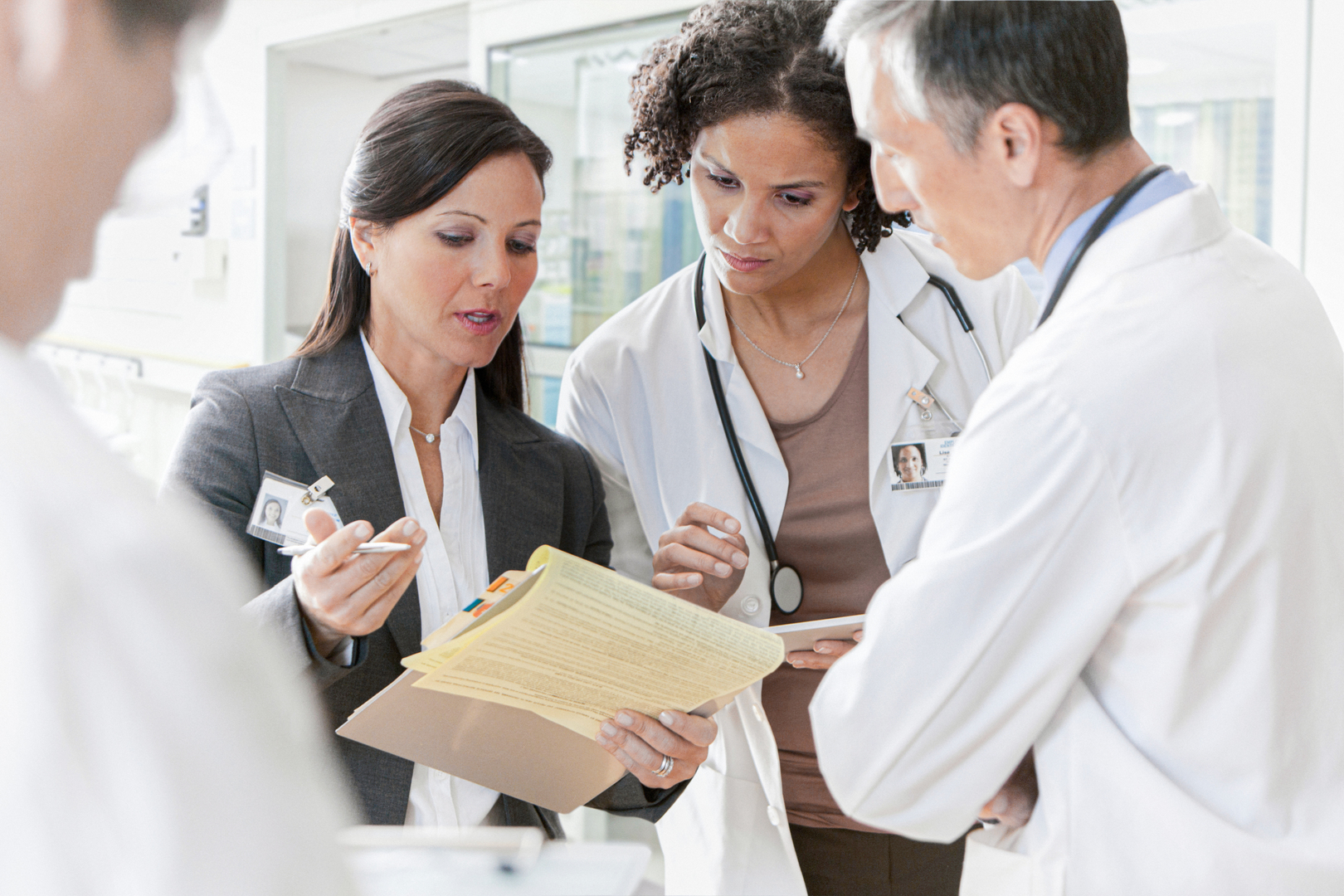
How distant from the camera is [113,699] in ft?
1.11

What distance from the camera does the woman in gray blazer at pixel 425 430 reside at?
139cm

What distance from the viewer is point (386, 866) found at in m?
0.77

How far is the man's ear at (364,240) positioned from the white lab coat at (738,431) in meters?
0.40

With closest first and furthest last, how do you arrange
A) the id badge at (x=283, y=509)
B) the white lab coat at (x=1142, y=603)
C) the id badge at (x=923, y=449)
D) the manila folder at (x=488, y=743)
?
1. the white lab coat at (x=1142, y=603)
2. the manila folder at (x=488, y=743)
3. the id badge at (x=283, y=509)
4. the id badge at (x=923, y=449)

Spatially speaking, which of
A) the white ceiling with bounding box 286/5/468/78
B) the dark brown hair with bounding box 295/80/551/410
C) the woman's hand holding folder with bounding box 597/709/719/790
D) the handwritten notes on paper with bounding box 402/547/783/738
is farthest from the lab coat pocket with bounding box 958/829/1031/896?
the white ceiling with bounding box 286/5/468/78

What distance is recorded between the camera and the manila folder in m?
1.18

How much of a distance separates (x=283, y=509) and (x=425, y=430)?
0.30 metres

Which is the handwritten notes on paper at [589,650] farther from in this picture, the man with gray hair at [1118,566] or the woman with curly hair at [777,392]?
the woman with curly hair at [777,392]

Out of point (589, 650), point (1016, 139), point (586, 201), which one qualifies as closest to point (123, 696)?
point (589, 650)

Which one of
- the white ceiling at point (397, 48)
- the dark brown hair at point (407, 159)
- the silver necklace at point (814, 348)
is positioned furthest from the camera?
the white ceiling at point (397, 48)

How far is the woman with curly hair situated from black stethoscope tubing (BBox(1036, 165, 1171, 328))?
24.7 inches

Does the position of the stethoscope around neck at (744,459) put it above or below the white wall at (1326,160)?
below

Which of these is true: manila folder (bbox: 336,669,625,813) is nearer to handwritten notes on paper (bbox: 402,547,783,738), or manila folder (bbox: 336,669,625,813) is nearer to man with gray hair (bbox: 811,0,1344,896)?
handwritten notes on paper (bbox: 402,547,783,738)

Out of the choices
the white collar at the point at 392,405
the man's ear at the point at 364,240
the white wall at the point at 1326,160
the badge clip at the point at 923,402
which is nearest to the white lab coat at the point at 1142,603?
the badge clip at the point at 923,402
